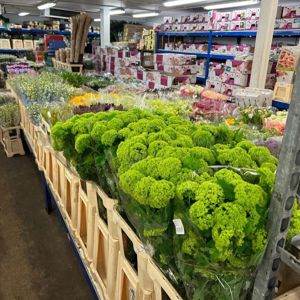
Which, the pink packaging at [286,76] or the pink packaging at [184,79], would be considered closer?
the pink packaging at [286,76]

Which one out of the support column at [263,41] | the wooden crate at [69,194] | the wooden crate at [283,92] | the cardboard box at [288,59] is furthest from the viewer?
the support column at [263,41]

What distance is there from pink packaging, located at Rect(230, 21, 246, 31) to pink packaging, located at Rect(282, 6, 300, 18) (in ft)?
2.22

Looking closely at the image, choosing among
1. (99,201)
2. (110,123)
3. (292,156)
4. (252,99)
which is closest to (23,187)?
(99,201)

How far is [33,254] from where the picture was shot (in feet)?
7.79

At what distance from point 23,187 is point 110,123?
8.32 ft

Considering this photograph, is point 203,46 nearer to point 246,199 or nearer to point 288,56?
point 288,56

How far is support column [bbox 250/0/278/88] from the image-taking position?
3580 mm

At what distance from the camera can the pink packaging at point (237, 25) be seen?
494 centimetres

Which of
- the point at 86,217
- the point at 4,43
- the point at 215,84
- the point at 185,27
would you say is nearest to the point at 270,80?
the point at 215,84

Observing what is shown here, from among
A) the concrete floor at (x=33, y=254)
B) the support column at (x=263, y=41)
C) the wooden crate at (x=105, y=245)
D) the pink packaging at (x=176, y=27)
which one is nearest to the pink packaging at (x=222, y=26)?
the pink packaging at (x=176, y=27)

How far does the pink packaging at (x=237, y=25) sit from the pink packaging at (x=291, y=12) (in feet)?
2.22

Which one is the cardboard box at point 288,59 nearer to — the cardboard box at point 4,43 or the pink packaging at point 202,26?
the pink packaging at point 202,26

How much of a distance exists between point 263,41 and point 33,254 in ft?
11.7

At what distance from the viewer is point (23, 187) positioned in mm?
3469
